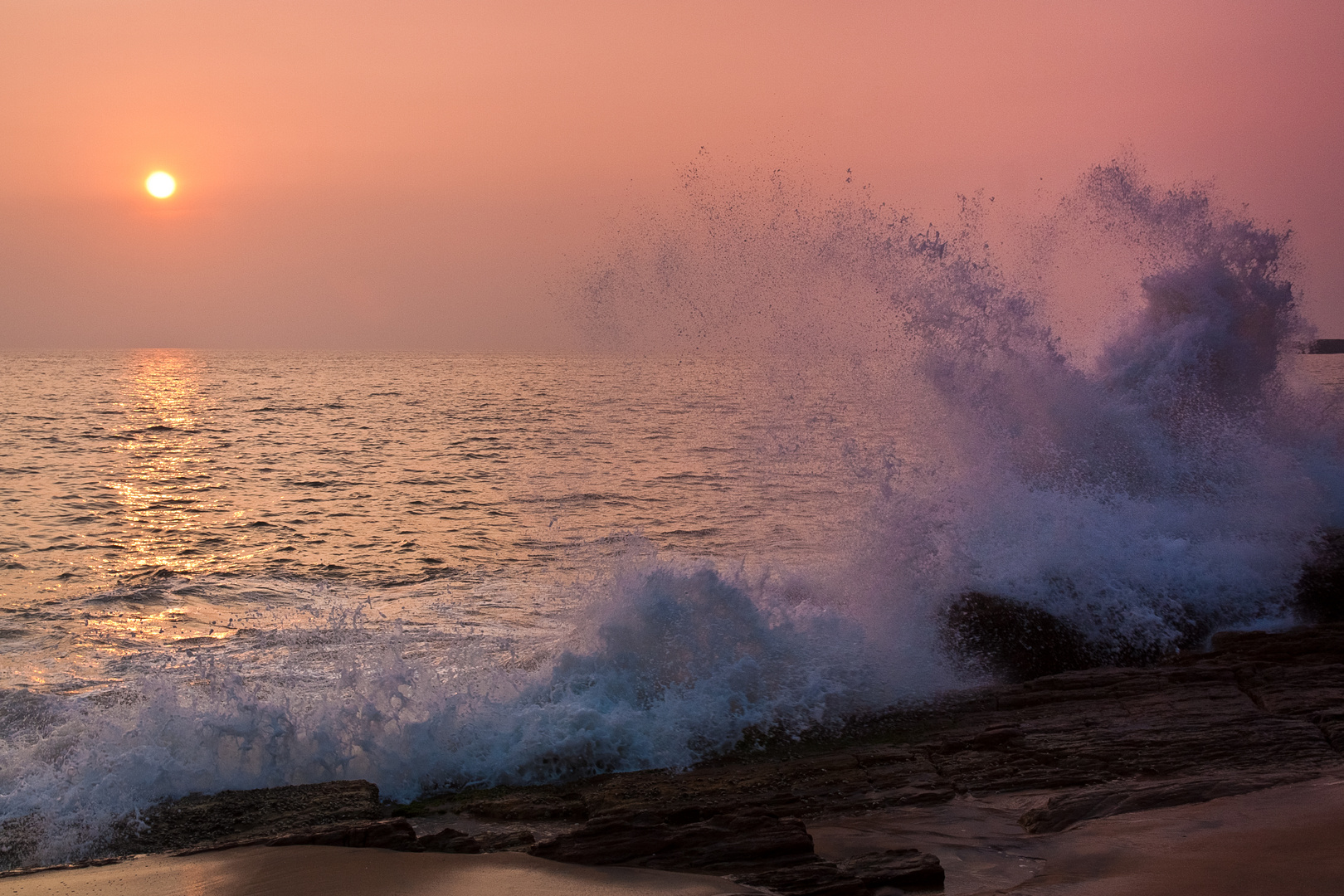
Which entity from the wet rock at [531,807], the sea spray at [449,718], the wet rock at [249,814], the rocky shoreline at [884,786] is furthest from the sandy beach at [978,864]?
the sea spray at [449,718]

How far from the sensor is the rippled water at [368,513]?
11.0 meters

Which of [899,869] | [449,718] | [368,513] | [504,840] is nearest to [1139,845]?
[899,869]

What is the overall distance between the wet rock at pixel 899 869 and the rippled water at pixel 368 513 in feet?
19.5

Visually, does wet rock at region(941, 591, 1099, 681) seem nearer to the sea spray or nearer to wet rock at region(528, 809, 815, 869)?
the sea spray

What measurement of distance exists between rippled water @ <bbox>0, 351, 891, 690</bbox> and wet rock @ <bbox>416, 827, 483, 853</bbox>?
4794mm

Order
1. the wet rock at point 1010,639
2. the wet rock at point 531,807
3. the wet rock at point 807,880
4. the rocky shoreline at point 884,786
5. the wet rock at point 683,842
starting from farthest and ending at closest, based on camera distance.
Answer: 1. the wet rock at point 1010,639
2. the wet rock at point 531,807
3. the rocky shoreline at point 884,786
4. the wet rock at point 683,842
5. the wet rock at point 807,880

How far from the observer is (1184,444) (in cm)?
1341

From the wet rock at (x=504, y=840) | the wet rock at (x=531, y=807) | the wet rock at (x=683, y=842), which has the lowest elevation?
the wet rock at (x=531, y=807)

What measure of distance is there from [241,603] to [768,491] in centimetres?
1138

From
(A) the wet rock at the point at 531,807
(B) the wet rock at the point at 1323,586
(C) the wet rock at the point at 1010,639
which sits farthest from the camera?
(B) the wet rock at the point at 1323,586

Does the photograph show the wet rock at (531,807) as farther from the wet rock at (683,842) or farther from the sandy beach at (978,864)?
the sandy beach at (978,864)

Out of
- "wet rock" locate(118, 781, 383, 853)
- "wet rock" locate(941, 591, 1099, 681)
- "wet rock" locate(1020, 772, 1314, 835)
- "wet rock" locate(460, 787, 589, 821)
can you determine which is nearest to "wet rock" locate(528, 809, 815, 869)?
"wet rock" locate(460, 787, 589, 821)

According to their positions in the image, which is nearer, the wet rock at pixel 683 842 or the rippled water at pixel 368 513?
the wet rock at pixel 683 842

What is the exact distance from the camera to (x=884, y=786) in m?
6.03
